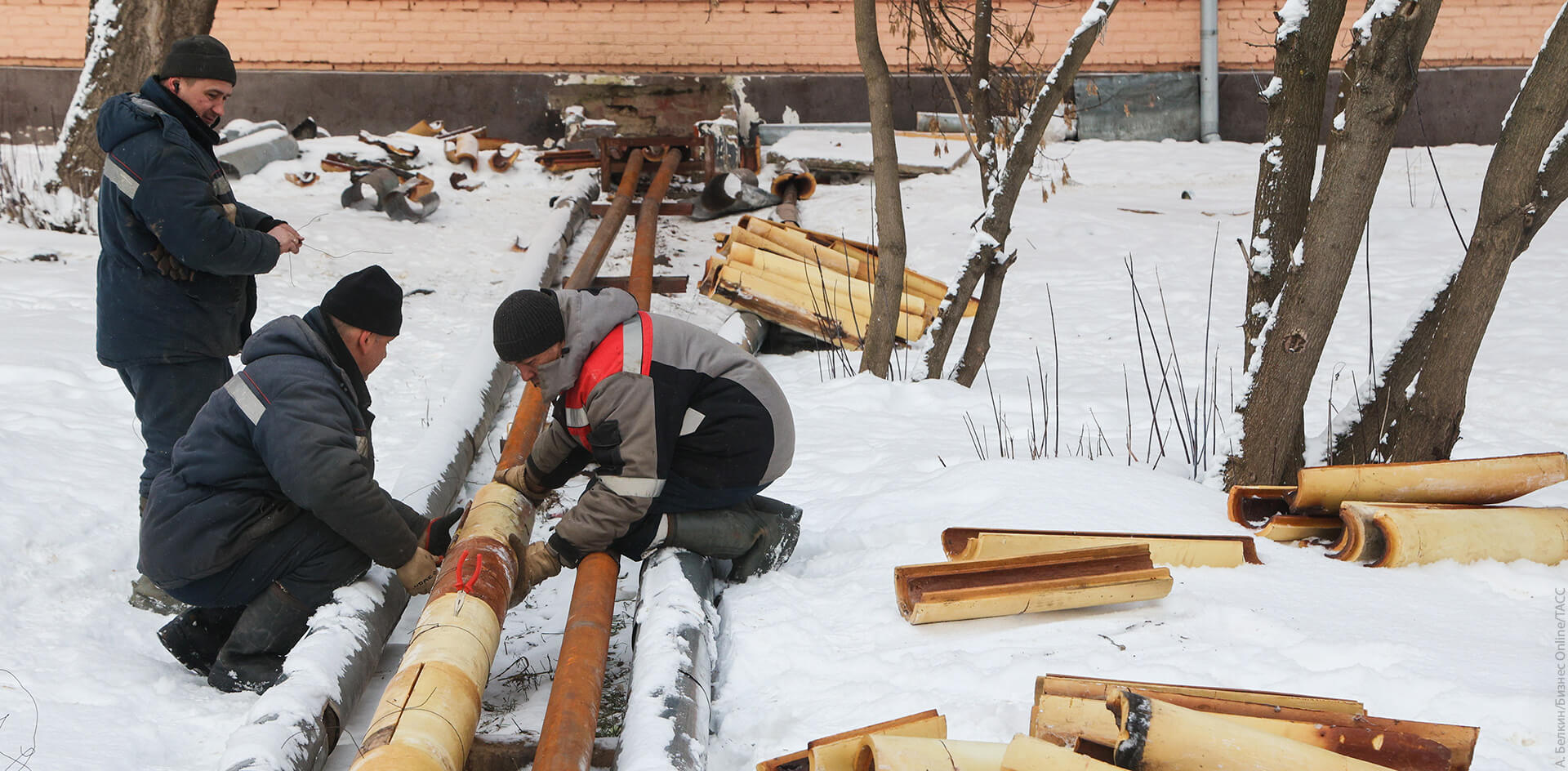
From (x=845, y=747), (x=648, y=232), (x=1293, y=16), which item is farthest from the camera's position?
(x=648, y=232)

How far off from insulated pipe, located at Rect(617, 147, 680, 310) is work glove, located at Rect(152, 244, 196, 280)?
1.65 m

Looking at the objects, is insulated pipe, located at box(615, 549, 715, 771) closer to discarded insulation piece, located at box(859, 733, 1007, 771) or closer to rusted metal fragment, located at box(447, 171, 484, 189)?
discarded insulation piece, located at box(859, 733, 1007, 771)

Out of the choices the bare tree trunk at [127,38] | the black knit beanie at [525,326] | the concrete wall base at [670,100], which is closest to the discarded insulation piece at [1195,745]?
the black knit beanie at [525,326]

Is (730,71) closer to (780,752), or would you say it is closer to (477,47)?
(477,47)

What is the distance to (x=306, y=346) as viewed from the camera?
9.57 feet

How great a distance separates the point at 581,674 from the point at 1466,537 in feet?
7.57

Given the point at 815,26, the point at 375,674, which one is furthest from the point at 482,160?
the point at 375,674

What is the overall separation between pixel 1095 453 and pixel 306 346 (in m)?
3.13

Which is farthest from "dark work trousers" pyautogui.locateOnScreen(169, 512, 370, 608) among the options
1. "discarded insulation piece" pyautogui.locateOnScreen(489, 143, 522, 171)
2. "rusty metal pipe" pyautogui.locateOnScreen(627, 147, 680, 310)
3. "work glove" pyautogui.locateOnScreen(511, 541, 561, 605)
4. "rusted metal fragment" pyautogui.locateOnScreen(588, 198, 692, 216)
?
"discarded insulation piece" pyautogui.locateOnScreen(489, 143, 522, 171)

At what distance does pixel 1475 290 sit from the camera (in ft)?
11.8

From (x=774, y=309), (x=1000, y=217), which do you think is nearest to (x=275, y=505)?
(x=1000, y=217)

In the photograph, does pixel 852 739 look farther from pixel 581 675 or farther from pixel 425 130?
pixel 425 130

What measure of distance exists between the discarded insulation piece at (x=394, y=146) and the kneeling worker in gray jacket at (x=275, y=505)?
763 cm

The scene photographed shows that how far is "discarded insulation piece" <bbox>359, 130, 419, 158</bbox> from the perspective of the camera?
10.1 metres
